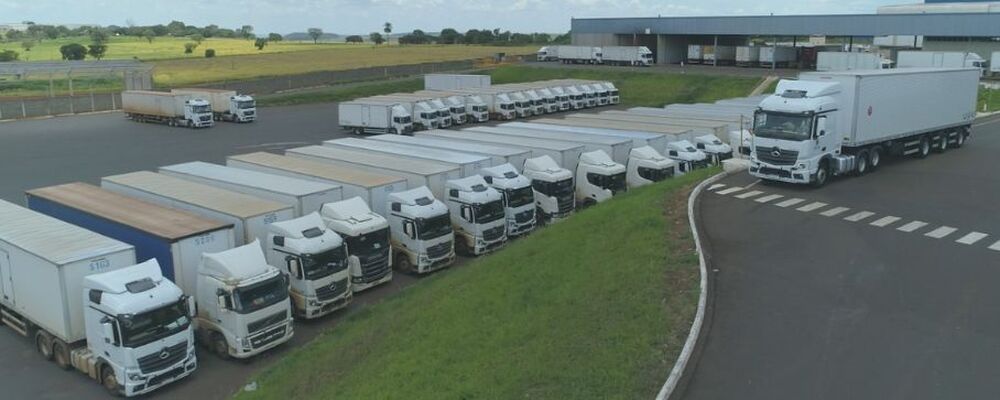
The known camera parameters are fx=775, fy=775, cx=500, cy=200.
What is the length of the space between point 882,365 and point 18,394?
61.5 ft

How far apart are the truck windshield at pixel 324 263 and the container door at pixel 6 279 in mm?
7660

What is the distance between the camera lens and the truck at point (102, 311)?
17.8 m

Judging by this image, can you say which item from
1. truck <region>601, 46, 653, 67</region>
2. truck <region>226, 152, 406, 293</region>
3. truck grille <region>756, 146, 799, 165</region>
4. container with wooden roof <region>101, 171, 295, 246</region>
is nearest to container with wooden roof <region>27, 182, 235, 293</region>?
container with wooden roof <region>101, 171, 295, 246</region>

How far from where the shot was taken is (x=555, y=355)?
14414 mm

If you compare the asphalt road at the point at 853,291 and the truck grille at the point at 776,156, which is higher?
the truck grille at the point at 776,156

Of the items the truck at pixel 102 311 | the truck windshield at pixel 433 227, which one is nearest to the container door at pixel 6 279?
the truck at pixel 102 311

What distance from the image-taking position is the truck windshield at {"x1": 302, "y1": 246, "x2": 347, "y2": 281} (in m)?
21.9

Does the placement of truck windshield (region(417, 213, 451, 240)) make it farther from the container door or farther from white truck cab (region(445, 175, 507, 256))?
the container door

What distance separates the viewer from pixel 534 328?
1628 cm

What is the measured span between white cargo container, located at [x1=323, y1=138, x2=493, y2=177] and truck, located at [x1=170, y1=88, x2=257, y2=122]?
33.3 metres

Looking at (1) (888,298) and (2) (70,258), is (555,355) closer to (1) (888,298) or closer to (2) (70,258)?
(1) (888,298)

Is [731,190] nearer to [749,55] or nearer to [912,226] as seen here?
[912,226]

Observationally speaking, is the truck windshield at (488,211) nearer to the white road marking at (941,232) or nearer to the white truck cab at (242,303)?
the white truck cab at (242,303)

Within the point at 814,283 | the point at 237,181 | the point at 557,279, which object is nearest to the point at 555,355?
the point at 557,279
